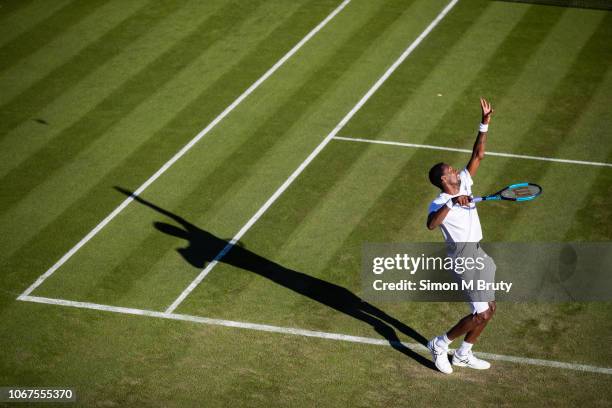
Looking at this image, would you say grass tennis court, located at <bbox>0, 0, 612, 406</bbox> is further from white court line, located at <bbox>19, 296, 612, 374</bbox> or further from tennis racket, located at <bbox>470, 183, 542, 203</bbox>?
tennis racket, located at <bbox>470, 183, 542, 203</bbox>


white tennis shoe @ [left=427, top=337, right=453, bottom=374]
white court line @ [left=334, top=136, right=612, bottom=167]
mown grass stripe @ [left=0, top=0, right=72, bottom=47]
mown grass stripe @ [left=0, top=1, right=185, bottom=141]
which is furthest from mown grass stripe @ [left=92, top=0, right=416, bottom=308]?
mown grass stripe @ [left=0, top=0, right=72, bottom=47]

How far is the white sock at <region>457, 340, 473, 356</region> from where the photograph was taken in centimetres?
1137

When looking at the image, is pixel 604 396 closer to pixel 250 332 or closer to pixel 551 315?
pixel 551 315

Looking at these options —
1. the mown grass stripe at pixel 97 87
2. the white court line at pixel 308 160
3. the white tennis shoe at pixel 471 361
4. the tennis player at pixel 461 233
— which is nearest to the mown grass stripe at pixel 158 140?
the mown grass stripe at pixel 97 87

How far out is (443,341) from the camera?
11.4 metres

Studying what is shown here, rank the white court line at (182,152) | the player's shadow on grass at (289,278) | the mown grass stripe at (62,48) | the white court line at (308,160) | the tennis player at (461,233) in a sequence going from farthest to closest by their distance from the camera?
the mown grass stripe at (62,48) < the white court line at (182,152) < the white court line at (308,160) < the player's shadow on grass at (289,278) < the tennis player at (461,233)

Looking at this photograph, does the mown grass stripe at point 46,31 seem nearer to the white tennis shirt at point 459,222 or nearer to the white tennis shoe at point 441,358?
the white tennis shirt at point 459,222

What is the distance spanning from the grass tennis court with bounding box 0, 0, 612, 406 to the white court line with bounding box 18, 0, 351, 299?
0.32ft

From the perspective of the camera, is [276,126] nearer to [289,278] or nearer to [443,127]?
[443,127]

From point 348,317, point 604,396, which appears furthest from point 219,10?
point 604,396

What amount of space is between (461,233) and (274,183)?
5627 millimetres

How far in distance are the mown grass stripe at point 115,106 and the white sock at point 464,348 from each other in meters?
8.44

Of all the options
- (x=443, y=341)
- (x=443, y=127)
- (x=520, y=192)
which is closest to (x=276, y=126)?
(x=443, y=127)

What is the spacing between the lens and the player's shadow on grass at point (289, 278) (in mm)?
12422
